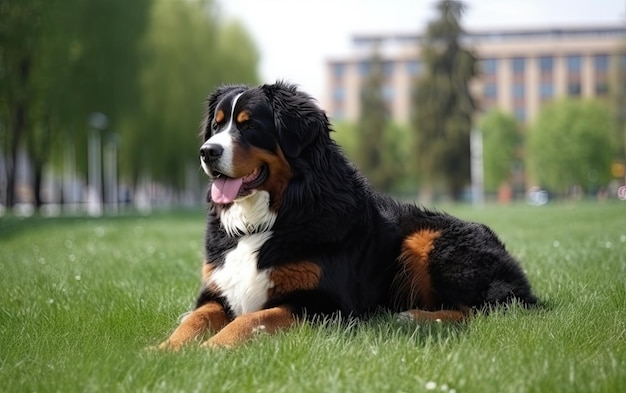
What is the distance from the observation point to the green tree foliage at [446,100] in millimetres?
56969

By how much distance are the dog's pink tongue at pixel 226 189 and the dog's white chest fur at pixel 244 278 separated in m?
0.32

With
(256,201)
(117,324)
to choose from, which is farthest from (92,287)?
(256,201)

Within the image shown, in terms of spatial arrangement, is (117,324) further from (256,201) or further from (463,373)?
(463,373)

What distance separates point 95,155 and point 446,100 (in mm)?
31515

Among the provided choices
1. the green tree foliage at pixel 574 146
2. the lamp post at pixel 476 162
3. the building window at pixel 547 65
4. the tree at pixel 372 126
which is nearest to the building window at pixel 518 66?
the building window at pixel 547 65

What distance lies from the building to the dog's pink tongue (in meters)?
93.0

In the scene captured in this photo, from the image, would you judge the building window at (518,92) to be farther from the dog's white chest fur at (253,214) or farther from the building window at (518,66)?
the dog's white chest fur at (253,214)

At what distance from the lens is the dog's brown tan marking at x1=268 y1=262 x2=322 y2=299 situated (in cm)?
455

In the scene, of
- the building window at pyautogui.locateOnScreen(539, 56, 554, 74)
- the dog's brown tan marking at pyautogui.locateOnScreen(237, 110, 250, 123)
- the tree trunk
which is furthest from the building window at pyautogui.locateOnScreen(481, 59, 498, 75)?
the dog's brown tan marking at pyautogui.locateOnScreen(237, 110, 250, 123)

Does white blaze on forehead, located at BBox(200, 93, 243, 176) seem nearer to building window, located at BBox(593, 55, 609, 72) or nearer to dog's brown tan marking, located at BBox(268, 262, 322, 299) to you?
dog's brown tan marking, located at BBox(268, 262, 322, 299)

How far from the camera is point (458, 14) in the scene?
56.9 meters

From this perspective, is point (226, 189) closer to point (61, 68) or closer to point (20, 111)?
point (20, 111)

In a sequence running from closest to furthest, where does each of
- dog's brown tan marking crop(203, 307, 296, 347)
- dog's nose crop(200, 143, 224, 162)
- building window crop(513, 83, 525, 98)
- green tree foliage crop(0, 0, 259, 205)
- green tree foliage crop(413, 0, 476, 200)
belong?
1. dog's brown tan marking crop(203, 307, 296, 347)
2. dog's nose crop(200, 143, 224, 162)
3. green tree foliage crop(0, 0, 259, 205)
4. green tree foliage crop(413, 0, 476, 200)
5. building window crop(513, 83, 525, 98)

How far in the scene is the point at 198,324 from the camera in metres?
4.47
